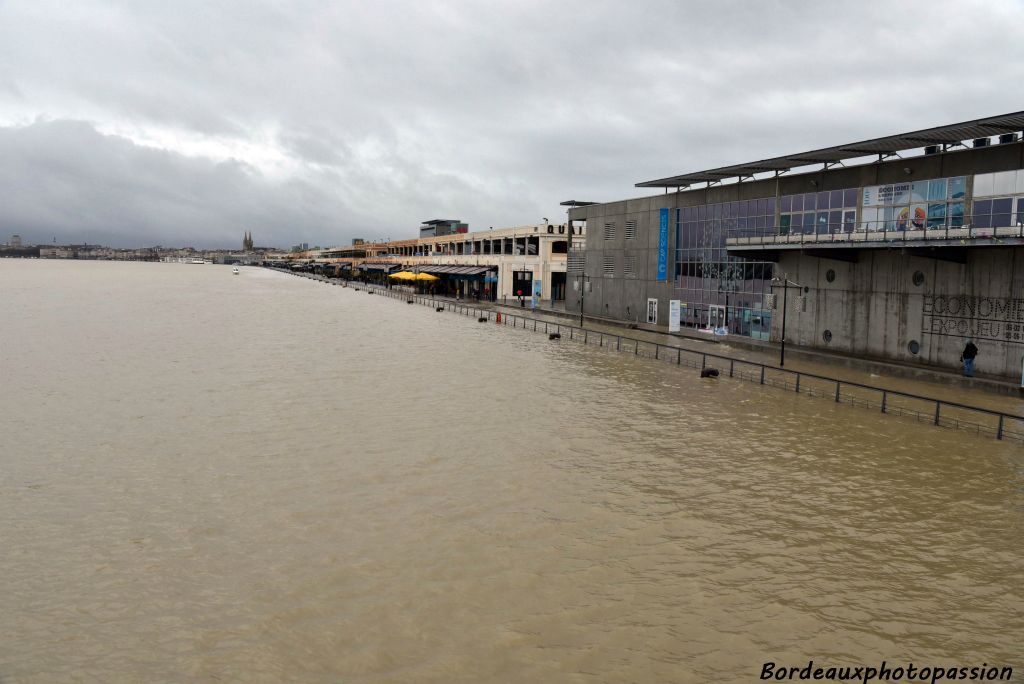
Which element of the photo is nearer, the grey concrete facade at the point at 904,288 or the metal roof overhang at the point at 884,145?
the metal roof overhang at the point at 884,145

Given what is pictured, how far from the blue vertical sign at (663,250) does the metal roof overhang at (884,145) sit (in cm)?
583

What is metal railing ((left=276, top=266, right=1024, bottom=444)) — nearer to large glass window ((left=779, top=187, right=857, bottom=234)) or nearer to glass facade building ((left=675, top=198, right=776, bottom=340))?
glass facade building ((left=675, top=198, right=776, bottom=340))

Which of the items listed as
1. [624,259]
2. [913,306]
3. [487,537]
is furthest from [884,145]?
[487,537]

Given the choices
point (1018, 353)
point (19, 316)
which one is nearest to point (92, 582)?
point (1018, 353)

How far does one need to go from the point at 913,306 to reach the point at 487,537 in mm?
28494

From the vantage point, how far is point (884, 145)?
32688 mm

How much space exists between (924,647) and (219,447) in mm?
16266

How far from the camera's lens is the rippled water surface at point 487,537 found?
365 inches

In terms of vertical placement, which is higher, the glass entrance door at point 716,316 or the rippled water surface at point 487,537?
the glass entrance door at point 716,316

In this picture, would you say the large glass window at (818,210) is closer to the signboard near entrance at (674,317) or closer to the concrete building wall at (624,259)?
the signboard near entrance at (674,317)

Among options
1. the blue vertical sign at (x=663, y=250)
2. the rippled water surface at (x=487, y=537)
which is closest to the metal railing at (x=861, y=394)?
the rippled water surface at (x=487, y=537)

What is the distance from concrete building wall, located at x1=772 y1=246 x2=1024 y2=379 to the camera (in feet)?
96.1

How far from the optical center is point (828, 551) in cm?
1252

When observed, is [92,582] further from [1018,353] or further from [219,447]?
[1018,353]
